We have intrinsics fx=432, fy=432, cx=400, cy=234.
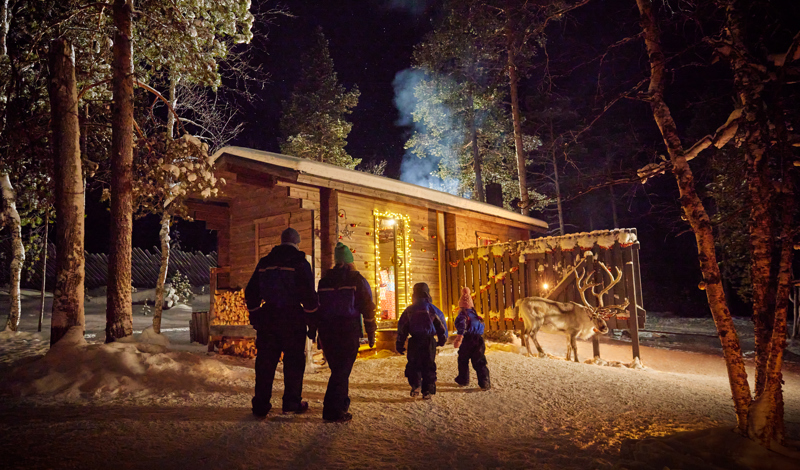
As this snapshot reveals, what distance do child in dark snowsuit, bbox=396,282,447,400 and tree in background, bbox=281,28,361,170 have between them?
23400 mm

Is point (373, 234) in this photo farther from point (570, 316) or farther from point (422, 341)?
point (422, 341)

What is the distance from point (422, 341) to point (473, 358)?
113cm

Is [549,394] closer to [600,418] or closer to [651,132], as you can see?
[600,418]

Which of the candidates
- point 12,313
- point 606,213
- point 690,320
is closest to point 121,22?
point 12,313

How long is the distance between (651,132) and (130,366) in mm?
38158

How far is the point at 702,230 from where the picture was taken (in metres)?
4.38

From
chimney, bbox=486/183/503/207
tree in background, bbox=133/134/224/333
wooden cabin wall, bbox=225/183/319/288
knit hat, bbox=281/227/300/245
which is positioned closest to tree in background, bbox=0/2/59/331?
tree in background, bbox=133/134/224/333

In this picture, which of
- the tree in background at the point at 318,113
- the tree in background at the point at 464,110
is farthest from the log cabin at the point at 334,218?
the tree in background at the point at 318,113

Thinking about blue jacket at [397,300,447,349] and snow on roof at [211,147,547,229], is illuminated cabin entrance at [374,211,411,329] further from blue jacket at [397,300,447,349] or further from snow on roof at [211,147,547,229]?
blue jacket at [397,300,447,349]

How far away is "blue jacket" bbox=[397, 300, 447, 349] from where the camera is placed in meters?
6.20

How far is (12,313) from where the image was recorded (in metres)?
11.9

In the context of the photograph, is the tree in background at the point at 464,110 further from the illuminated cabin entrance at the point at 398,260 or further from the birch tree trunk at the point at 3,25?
the birch tree trunk at the point at 3,25

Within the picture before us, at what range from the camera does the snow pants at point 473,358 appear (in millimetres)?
6699

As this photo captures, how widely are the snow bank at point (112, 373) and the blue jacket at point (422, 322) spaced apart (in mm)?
2535
